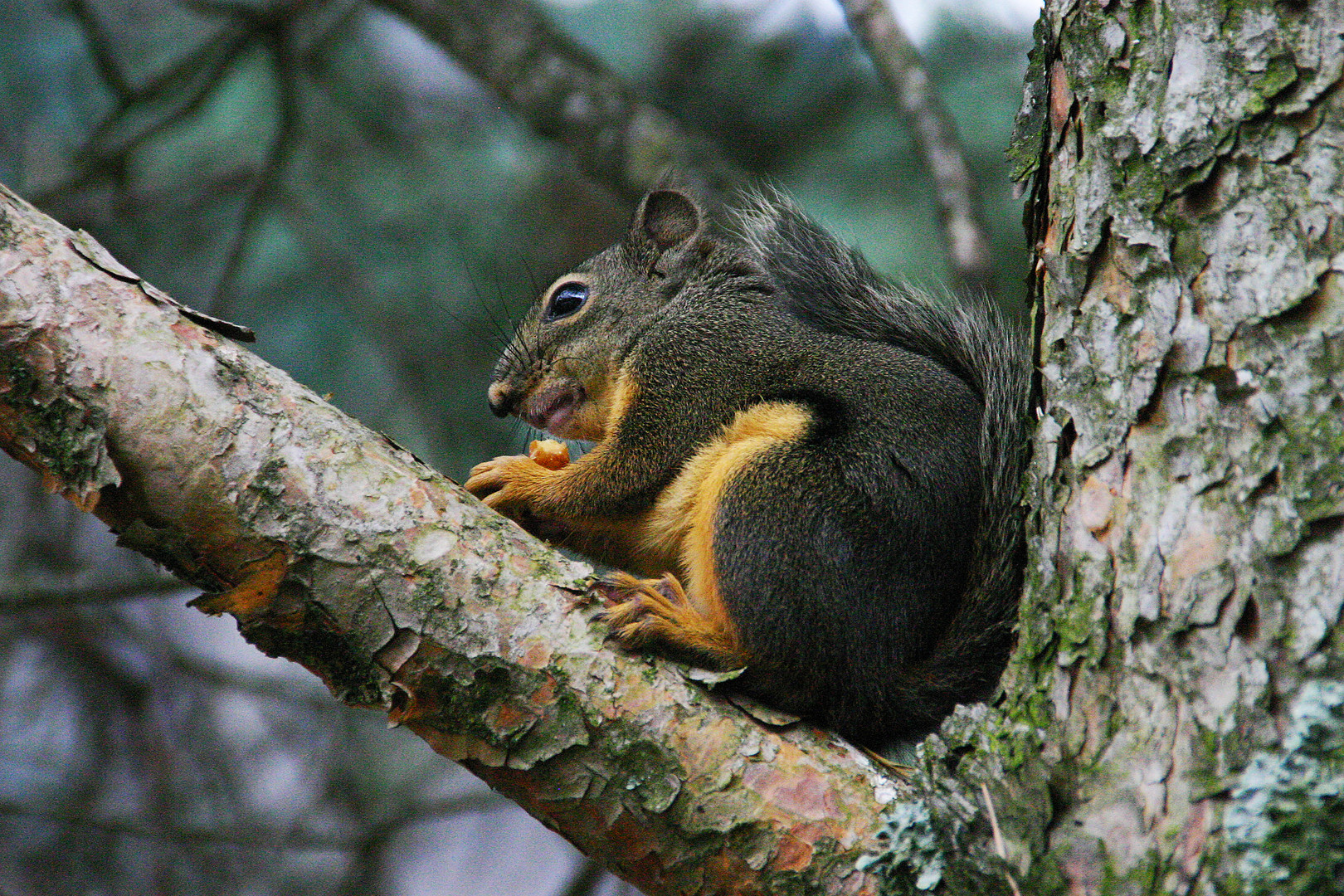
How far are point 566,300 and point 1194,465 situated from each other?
1.43m

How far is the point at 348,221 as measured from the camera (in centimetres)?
345

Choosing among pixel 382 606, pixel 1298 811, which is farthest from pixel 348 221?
pixel 1298 811

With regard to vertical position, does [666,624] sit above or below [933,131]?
below

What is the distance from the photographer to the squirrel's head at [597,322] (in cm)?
218

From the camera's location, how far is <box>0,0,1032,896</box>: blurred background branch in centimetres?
289

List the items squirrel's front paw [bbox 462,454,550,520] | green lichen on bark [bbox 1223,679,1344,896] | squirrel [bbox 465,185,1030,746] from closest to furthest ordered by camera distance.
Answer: green lichen on bark [bbox 1223,679,1344,896] → squirrel [bbox 465,185,1030,746] → squirrel's front paw [bbox 462,454,550,520]

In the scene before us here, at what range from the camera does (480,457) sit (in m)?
3.23

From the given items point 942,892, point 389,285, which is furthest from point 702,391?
point 389,285

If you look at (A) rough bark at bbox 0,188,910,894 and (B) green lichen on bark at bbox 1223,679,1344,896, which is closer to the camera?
(B) green lichen on bark at bbox 1223,679,1344,896

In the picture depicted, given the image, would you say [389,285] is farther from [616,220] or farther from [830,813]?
[830,813]

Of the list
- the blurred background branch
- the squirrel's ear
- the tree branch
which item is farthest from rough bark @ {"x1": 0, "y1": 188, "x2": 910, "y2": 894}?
the tree branch

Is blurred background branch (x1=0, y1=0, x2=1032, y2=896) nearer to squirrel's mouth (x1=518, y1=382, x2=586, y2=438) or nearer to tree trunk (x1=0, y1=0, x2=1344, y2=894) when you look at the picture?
squirrel's mouth (x1=518, y1=382, x2=586, y2=438)

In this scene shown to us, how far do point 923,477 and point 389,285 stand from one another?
7.25 feet

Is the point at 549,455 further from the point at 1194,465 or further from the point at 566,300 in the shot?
the point at 1194,465
